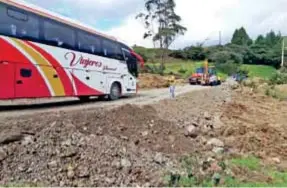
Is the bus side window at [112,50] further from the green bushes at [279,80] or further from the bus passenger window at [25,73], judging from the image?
the green bushes at [279,80]

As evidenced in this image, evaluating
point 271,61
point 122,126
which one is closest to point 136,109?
point 122,126

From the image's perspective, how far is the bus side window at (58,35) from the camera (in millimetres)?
14117

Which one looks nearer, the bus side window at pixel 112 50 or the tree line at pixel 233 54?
A: the bus side window at pixel 112 50

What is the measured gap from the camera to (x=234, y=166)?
8.27 m

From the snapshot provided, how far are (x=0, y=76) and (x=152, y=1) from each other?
48440mm

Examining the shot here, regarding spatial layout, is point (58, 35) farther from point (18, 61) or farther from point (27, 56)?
point (18, 61)

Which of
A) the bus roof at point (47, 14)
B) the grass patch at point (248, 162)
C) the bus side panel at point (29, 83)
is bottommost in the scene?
the grass patch at point (248, 162)

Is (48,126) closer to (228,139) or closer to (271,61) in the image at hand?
(228,139)

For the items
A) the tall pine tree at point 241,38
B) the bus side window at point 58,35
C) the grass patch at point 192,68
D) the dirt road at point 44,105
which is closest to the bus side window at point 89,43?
the bus side window at point 58,35

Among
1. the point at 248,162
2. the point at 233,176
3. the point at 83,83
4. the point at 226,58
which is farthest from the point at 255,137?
the point at 226,58

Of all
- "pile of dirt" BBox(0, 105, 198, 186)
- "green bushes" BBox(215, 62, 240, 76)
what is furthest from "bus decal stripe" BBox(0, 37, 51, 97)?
A: "green bushes" BBox(215, 62, 240, 76)

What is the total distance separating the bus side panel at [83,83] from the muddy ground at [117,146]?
491cm

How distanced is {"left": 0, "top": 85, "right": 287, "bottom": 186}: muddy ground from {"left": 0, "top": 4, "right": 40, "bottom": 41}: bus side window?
4.00m

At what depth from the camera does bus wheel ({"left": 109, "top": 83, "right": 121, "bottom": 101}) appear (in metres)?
19.4
